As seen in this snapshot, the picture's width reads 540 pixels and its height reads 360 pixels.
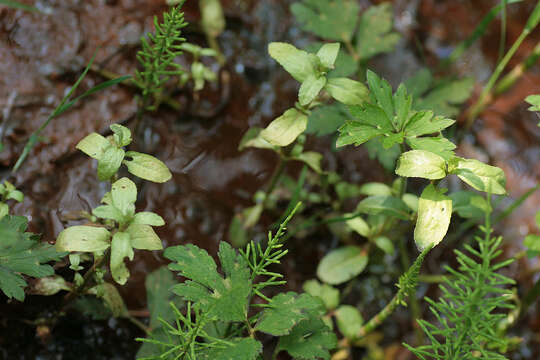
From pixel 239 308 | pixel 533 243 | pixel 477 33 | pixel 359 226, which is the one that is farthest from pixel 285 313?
pixel 477 33

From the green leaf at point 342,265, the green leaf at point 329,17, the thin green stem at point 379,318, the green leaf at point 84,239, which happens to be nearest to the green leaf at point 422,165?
the thin green stem at point 379,318

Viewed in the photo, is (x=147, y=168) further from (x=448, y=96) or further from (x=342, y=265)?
(x=448, y=96)

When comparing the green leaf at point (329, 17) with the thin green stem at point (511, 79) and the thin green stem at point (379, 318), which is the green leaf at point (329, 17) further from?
the thin green stem at point (379, 318)

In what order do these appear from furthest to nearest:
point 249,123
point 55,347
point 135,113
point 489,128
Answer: point 489,128 → point 249,123 → point 135,113 → point 55,347

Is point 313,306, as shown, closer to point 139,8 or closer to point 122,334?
point 122,334

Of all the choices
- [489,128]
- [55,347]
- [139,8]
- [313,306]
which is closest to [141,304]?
[55,347]

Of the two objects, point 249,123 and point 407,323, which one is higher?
point 249,123

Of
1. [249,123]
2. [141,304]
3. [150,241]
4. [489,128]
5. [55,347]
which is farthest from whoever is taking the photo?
[489,128]
